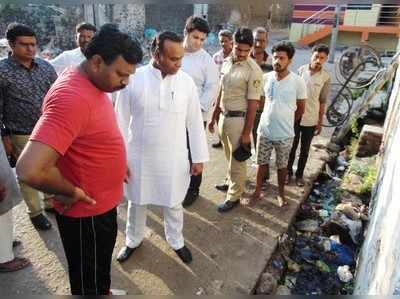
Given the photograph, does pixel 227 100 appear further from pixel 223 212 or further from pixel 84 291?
pixel 84 291

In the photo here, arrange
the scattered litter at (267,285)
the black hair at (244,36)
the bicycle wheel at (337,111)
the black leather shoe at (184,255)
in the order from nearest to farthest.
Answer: the scattered litter at (267,285)
the black leather shoe at (184,255)
the black hair at (244,36)
the bicycle wheel at (337,111)

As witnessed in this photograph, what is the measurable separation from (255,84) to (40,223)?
88.9 inches

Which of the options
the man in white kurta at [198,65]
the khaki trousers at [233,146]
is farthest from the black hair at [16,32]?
the khaki trousers at [233,146]

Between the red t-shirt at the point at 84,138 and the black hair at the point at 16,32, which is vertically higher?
the black hair at the point at 16,32

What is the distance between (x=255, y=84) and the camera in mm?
3062

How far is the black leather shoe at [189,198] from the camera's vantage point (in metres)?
3.54

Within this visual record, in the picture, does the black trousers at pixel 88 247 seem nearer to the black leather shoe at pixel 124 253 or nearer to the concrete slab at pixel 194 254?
the concrete slab at pixel 194 254

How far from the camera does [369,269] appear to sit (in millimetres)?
2188

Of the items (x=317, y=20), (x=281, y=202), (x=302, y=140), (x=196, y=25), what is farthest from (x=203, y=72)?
(x=317, y=20)

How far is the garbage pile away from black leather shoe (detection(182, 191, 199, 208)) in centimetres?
98

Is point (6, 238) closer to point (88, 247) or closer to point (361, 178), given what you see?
point (88, 247)

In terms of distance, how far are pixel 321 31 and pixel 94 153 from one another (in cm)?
1643

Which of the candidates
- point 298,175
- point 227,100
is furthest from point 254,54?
point 298,175

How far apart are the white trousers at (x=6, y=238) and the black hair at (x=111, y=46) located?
1566 millimetres
